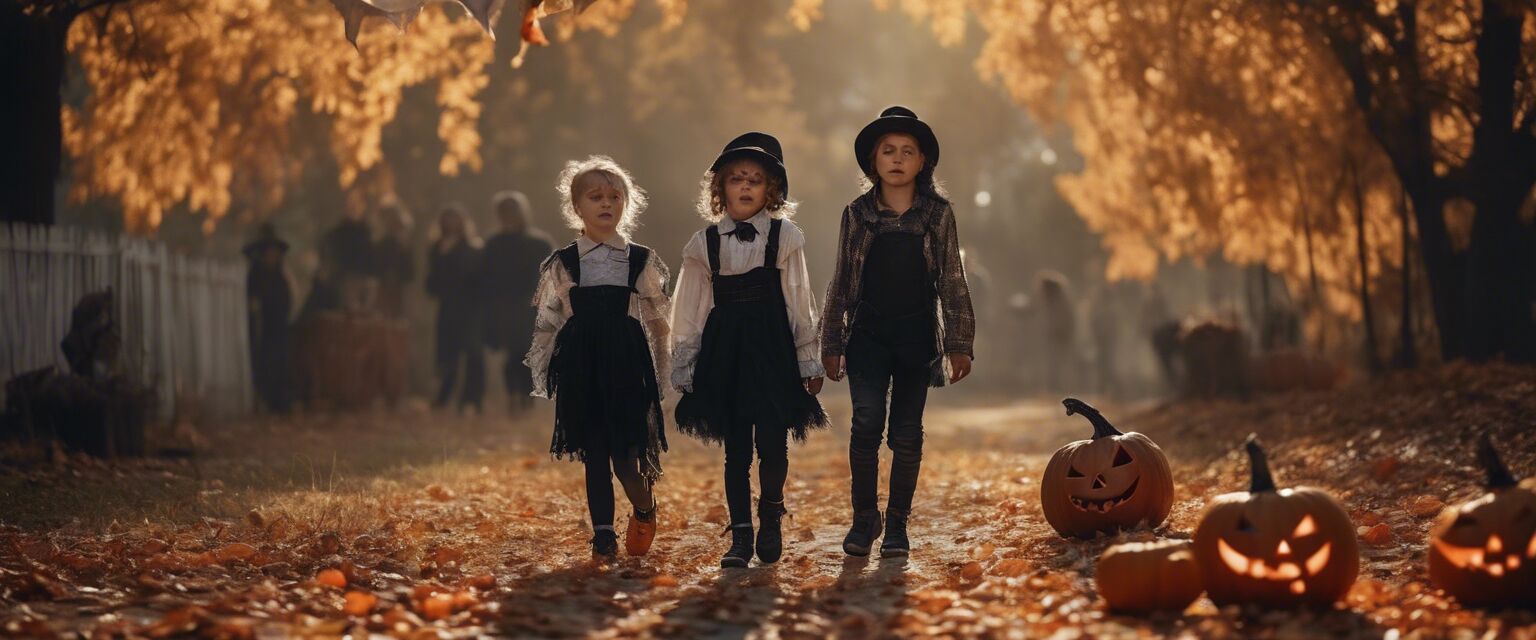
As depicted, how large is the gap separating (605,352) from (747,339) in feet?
2.24

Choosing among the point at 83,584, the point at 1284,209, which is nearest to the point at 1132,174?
the point at 1284,209

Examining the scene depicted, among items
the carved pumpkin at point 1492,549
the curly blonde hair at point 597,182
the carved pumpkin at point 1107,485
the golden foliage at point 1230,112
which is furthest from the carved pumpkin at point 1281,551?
the golden foliage at point 1230,112

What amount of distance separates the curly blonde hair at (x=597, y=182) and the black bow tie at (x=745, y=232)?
1.71ft

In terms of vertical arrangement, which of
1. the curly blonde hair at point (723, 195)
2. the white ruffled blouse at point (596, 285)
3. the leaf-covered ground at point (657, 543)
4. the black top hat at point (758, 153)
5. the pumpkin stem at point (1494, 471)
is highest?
the black top hat at point (758, 153)

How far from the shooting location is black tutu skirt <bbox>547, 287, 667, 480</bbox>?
720 cm

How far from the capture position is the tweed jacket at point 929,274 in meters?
7.24

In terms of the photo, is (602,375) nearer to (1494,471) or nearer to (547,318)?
(547,318)

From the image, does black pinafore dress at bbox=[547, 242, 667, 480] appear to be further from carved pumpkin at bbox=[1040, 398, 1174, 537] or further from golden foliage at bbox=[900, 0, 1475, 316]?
golden foliage at bbox=[900, 0, 1475, 316]

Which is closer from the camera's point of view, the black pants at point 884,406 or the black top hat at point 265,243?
the black pants at point 884,406

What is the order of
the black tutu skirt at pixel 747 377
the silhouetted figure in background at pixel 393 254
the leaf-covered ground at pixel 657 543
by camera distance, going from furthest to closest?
the silhouetted figure in background at pixel 393 254 < the black tutu skirt at pixel 747 377 < the leaf-covered ground at pixel 657 543

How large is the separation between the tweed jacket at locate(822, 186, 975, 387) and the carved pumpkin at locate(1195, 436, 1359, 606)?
186 centimetres

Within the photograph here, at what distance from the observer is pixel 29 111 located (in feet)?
39.0

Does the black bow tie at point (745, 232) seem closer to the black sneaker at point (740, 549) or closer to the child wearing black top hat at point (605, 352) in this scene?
the child wearing black top hat at point (605, 352)

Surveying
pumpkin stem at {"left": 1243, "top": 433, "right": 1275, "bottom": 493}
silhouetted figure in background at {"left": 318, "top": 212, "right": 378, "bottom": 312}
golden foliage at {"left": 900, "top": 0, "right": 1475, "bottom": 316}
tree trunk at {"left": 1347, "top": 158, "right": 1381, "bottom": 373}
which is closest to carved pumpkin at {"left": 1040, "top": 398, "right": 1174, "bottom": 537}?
pumpkin stem at {"left": 1243, "top": 433, "right": 1275, "bottom": 493}
